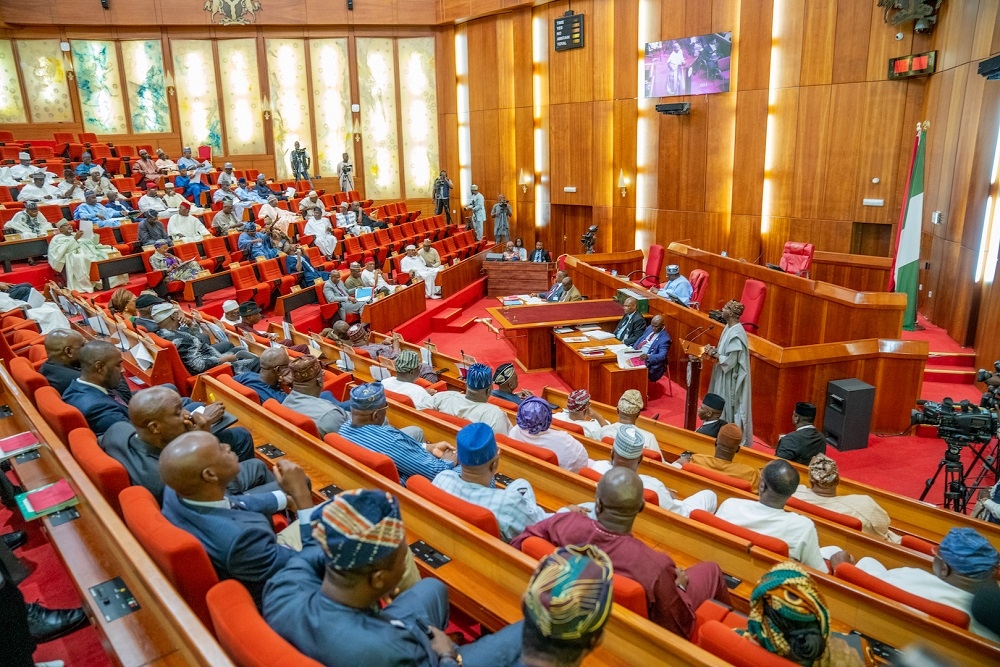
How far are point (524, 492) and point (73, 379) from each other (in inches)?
82.3

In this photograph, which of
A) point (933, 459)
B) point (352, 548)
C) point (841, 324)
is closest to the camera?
point (352, 548)

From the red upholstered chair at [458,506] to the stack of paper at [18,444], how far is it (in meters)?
1.43

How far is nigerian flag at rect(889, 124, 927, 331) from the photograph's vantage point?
23.7 feet

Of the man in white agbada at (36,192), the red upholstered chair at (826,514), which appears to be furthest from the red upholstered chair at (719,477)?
the man in white agbada at (36,192)

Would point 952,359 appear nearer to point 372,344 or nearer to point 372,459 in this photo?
point 372,344

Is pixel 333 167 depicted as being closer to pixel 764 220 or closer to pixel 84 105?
pixel 84 105

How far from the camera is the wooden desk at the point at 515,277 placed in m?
10.8

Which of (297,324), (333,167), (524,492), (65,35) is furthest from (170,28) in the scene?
(524,492)

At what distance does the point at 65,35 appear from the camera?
1254 cm

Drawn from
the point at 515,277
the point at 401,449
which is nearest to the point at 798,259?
the point at 515,277

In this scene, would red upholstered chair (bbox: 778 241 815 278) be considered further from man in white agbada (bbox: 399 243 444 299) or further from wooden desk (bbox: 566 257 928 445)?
man in white agbada (bbox: 399 243 444 299)

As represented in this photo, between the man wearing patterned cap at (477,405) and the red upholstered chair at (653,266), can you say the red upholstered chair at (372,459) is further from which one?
the red upholstered chair at (653,266)

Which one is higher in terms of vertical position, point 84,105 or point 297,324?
point 84,105

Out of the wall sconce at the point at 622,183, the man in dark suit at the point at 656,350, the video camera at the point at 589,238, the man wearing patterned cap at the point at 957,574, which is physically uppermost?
the wall sconce at the point at 622,183
